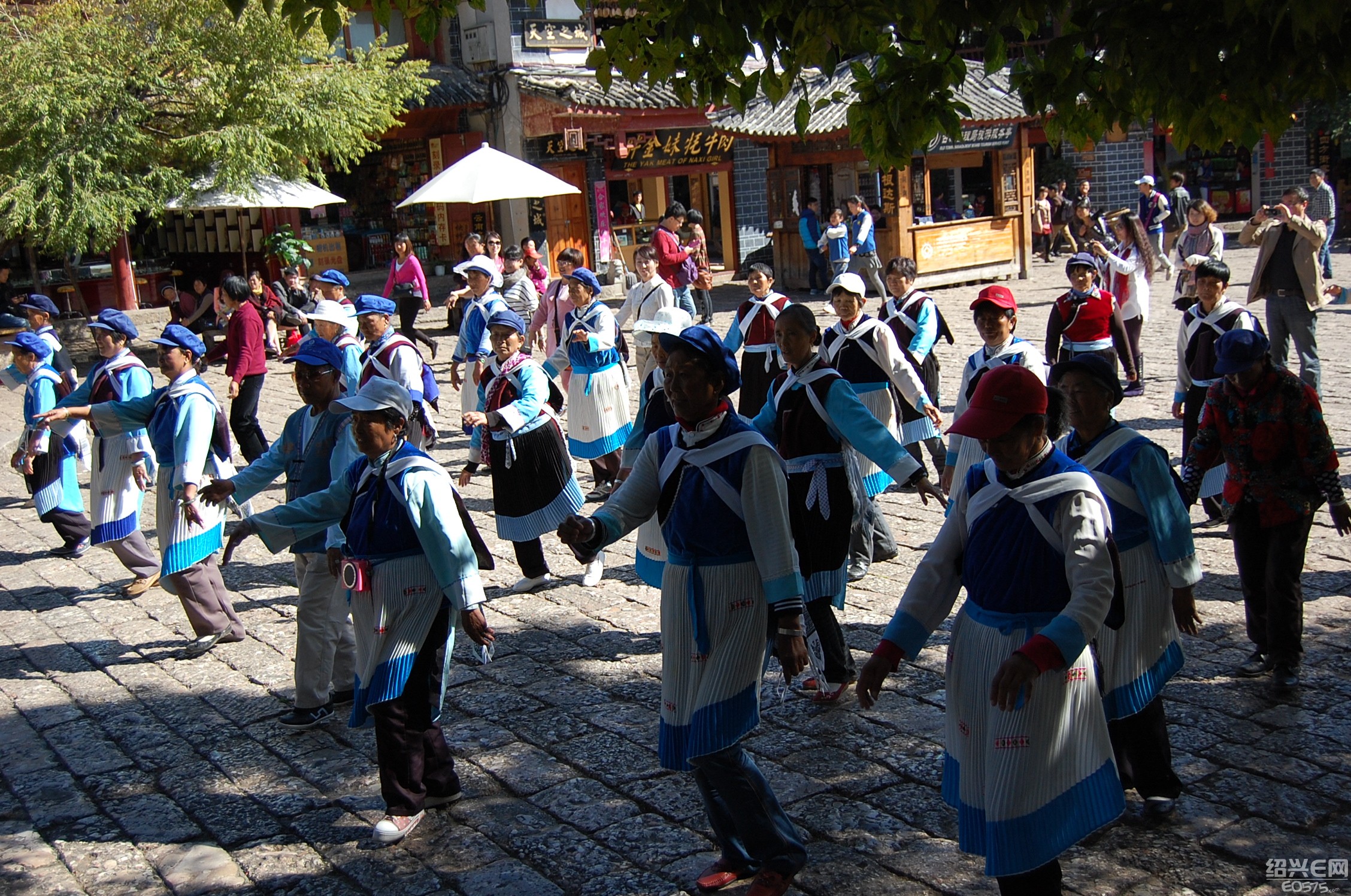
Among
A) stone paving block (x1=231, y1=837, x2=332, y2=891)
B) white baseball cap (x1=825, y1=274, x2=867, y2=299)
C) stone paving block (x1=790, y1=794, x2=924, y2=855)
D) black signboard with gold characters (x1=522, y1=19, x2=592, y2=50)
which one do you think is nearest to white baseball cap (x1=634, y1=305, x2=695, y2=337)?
white baseball cap (x1=825, y1=274, x2=867, y2=299)

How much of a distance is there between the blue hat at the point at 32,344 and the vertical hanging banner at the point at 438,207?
628 inches

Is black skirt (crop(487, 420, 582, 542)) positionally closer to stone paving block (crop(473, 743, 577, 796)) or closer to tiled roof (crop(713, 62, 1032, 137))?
stone paving block (crop(473, 743, 577, 796))

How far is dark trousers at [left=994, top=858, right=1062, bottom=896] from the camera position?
3.26 metres

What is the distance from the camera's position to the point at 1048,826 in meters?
3.22

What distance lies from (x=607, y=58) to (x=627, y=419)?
4.59 m

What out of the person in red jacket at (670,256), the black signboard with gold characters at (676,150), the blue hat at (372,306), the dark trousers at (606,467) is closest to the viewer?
the blue hat at (372,306)

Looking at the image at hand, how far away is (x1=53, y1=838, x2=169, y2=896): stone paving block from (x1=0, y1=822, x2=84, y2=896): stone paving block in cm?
4

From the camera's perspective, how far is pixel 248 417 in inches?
433

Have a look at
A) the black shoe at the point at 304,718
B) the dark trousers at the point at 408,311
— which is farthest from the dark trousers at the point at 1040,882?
the dark trousers at the point at 408,311

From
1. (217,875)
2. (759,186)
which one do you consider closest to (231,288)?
(217,875)

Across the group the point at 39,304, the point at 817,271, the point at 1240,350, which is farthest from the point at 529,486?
the point at 817,271

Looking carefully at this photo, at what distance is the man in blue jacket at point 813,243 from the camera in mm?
21266

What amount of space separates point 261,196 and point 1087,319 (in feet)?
41.3

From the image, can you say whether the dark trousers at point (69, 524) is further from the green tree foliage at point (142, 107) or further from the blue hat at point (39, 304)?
the green tree foliage at point (142, 107)
